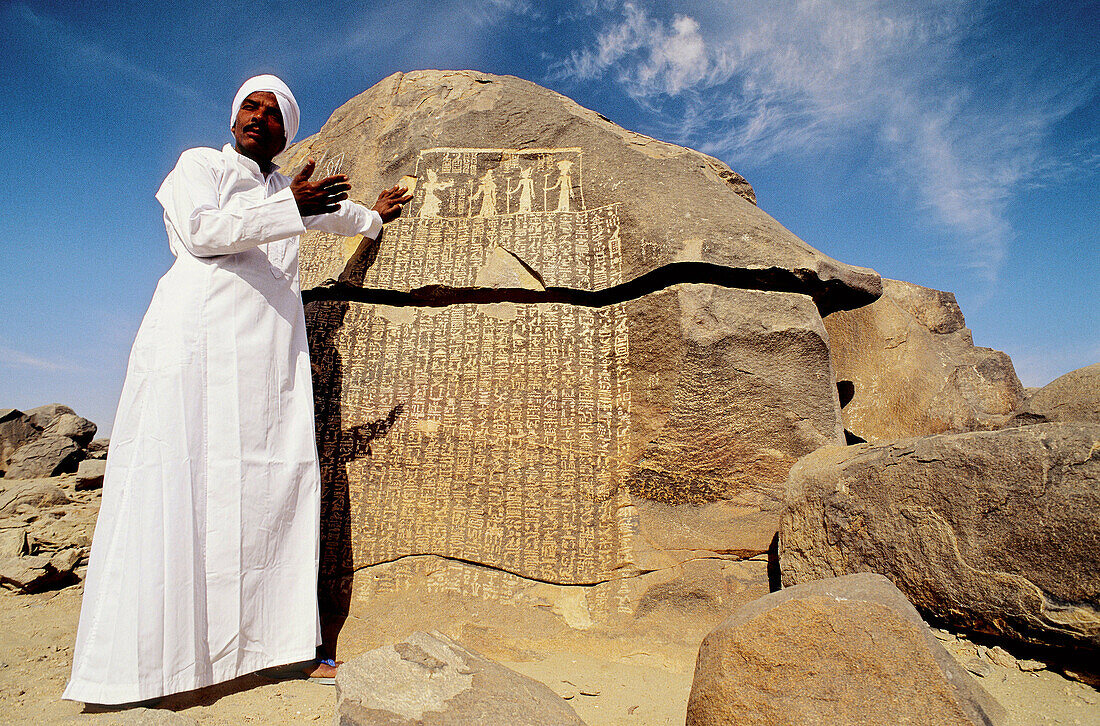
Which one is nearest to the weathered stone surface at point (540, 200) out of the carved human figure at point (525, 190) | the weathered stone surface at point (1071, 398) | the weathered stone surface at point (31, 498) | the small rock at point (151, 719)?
the carved human figure at point (525, 190)

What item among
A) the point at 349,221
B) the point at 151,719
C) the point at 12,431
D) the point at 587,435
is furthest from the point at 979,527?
the point at 12,431

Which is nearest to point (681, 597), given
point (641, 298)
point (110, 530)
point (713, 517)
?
point (713, 517)

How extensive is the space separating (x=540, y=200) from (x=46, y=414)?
21.6 ft

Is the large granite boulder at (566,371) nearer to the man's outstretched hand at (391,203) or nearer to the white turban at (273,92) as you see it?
the man's outstretched hand at (391,203)

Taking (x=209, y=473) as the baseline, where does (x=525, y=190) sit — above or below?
above

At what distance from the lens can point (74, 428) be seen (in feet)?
21.1

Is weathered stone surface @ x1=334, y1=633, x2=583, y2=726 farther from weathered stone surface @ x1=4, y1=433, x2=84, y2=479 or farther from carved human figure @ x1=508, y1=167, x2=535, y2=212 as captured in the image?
weathered stone surface @ x1=4, y1=433, x2=84, y2=479

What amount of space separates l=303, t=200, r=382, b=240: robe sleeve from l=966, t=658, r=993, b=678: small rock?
9.33ft

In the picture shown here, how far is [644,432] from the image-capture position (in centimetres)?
270

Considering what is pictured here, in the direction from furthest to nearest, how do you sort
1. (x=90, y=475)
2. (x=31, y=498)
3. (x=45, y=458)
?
1. (x=45, y=458)
2. (x=90, y=475)
3. (x=31, y=498)

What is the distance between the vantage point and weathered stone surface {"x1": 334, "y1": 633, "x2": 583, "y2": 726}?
59.3 inches

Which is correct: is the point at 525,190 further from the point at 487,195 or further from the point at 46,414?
the point at 46,414

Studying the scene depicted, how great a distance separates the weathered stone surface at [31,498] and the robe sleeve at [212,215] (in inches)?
130

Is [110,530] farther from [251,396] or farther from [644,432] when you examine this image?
[644,432]
